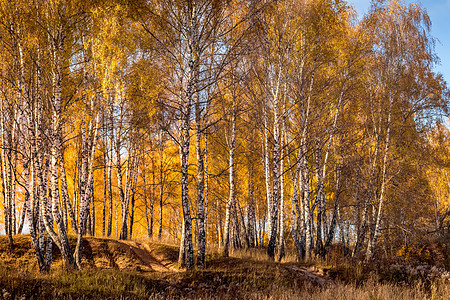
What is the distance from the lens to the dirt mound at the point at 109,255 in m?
11.2

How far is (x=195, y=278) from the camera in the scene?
8.72m

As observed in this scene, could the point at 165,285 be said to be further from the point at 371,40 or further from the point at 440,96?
the point at 440,96

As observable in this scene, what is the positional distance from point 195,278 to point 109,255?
193 inches

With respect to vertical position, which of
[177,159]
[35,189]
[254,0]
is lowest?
[35,189]

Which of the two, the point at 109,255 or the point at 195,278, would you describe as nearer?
the point at 195,278

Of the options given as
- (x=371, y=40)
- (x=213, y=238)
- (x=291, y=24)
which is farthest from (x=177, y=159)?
(x=371, y=40)

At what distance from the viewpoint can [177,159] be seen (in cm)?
2267

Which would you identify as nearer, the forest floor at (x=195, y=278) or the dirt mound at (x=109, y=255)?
the forest floor at (x=195, y=278)

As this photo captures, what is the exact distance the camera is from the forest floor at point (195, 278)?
7070 millimetres

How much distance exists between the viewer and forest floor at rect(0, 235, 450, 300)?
7.07 m

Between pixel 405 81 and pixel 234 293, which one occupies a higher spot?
pixel 405 81

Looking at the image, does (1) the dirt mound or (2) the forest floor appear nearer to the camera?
(2) the forest floor

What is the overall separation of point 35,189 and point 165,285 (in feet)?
22.0

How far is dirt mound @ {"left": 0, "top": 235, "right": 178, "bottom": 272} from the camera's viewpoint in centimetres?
1119
